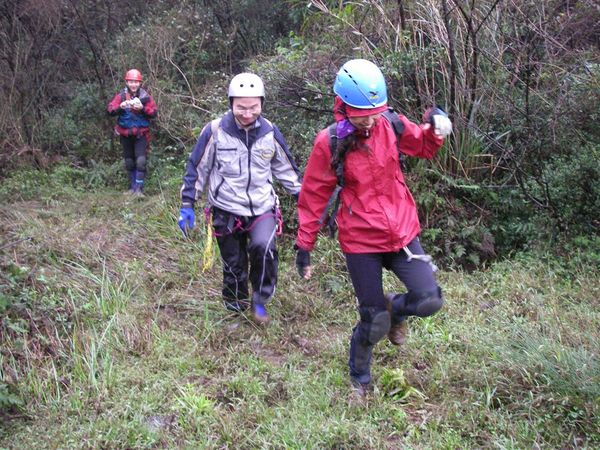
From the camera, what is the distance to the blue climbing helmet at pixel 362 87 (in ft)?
11.6

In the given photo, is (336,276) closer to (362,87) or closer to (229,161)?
(229,161)

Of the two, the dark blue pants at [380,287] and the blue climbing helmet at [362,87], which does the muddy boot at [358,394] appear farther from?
the blue climbing helmet at [362,87]

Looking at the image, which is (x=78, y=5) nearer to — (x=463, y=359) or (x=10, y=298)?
(x=10, y=298)

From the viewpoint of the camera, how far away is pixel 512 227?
615 cm

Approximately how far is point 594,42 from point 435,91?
1.77 metres

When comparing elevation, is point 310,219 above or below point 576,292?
above

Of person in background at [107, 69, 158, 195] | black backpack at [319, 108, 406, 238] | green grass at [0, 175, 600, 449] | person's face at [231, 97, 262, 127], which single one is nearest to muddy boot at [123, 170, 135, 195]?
person in background at [107, 69, 158, 195]

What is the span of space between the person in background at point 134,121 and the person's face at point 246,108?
456 centimetres

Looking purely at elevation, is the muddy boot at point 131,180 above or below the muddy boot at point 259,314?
below

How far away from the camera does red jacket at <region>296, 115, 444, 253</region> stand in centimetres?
368

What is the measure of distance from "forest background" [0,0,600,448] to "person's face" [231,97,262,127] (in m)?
1.37

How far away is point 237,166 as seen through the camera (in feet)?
15.4

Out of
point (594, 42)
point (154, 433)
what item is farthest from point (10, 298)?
point (594, 42)

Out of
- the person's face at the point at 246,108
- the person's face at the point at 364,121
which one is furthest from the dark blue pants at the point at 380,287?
the person's face at the point at 246,108
